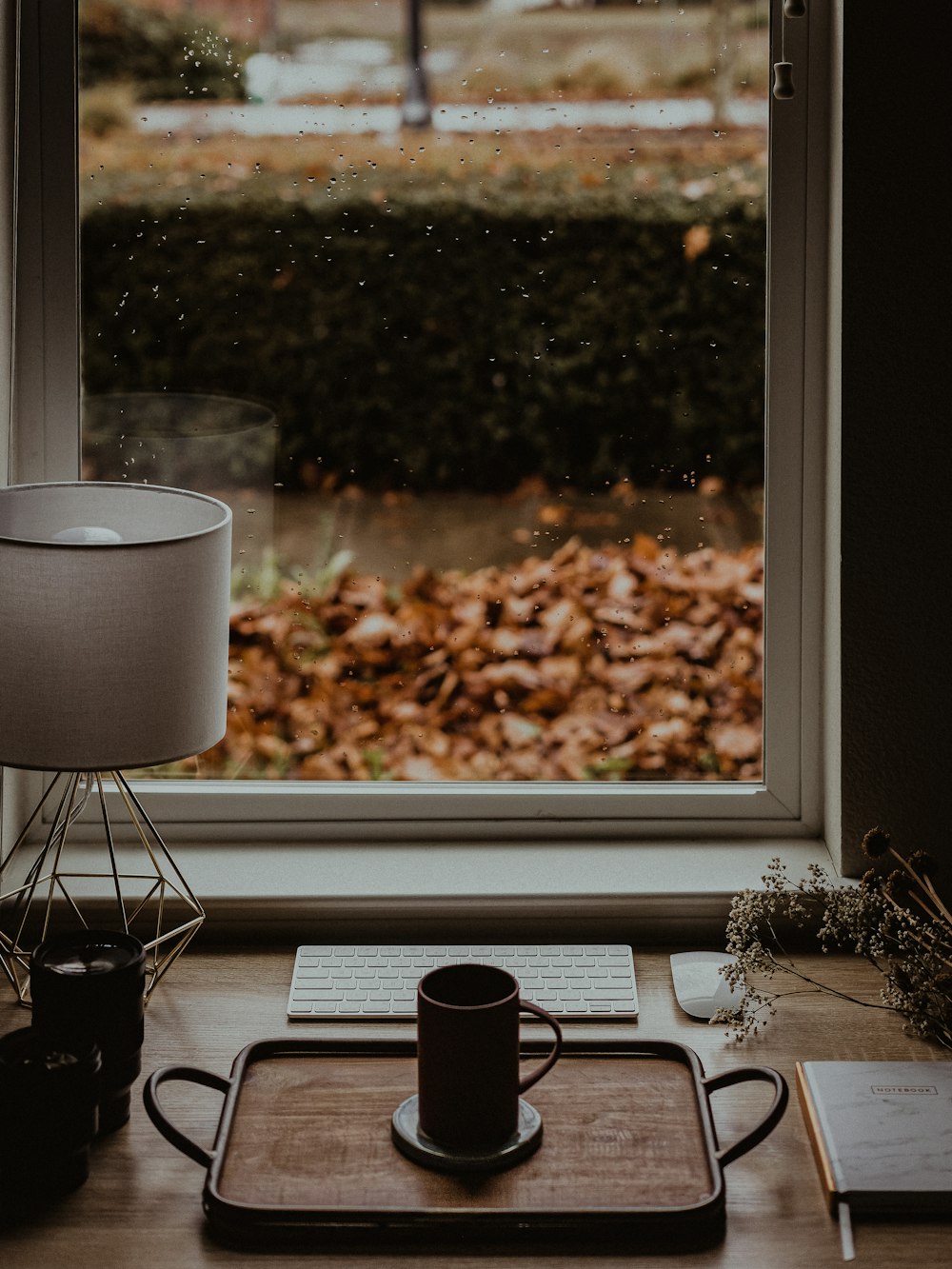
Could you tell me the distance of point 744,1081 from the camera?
134 centimetres

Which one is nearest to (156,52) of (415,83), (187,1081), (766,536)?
(415,83)

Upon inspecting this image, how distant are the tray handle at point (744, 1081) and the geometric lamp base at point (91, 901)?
60 centimetres

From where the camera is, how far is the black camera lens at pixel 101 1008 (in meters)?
1.24

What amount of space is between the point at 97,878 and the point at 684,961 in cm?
73

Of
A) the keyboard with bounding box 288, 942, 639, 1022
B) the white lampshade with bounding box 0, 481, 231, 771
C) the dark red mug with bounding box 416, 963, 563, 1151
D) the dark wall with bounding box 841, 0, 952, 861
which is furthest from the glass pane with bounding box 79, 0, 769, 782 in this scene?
the dark red mug with bounding box 416, 963, 563, 1151

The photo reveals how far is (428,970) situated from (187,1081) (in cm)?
31

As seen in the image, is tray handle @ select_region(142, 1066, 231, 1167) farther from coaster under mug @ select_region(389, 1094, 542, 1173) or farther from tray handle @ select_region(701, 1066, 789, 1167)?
tray handle @ select_region(701, 1066, 789, 1167)

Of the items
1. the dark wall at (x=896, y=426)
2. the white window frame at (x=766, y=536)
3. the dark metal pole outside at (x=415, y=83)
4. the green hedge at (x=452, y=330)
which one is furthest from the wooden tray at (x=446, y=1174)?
the dark metal pole outside at (x=415, y=83)

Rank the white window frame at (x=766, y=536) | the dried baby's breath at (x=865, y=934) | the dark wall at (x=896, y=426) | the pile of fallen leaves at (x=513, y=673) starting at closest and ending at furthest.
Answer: the dried baby's breath at (x=865, y=934) → the dark wall at (x=896, y=426) → the white window frame at (x=766, y=536) → the pile of fallen leaves at (x=513, y=673)

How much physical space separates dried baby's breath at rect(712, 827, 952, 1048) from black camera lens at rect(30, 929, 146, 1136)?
1.99 ft

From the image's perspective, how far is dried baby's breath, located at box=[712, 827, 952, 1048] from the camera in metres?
1.42

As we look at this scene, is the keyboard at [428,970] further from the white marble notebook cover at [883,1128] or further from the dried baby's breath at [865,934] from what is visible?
the white marble notebook cover at [883,1128]

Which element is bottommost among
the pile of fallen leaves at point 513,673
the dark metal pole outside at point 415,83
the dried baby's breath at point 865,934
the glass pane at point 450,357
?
the dried baby's breath at point 865,934

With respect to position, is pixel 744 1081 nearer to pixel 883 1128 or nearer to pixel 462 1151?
pixel 883 1128
